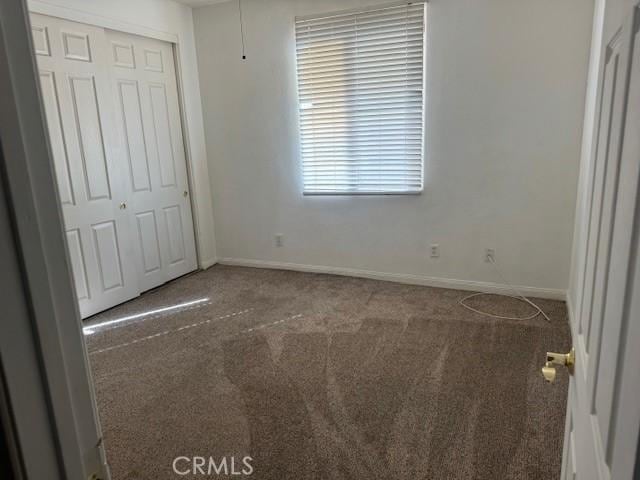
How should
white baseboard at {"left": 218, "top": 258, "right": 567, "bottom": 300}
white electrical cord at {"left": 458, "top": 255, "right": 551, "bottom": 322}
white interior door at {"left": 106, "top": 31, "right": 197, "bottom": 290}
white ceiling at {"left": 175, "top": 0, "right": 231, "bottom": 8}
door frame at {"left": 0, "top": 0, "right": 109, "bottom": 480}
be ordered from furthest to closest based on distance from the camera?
white ceiling at {"left": 175, "top": 0, "right": 231, "bottom": 8}
white interior door at {"left": 106, "top": 31, "right": 197, "bottom": 290}
white baseboard at {"left": 218, "top": 258, "right": 567, "bottom": 300}
white electrical cord at {"left": 458, "top": 255, "right": 551, "bottom": 322}
door frame at {"left": 0, "top": 0, "right": 109, "bottom": 480}

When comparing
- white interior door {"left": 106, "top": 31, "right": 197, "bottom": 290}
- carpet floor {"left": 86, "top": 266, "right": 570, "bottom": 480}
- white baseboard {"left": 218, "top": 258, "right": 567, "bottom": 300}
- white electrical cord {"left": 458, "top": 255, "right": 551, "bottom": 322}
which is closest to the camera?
carpet floor {"left": 86, "top": 266, "right": 570, "bottom": 480}

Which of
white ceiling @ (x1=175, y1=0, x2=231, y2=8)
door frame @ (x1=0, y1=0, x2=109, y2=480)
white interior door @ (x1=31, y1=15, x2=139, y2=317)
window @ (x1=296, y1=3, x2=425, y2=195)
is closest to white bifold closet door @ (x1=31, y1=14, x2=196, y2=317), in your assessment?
white interior door @ (x1=31, y1=15, x2=139, y2=317)

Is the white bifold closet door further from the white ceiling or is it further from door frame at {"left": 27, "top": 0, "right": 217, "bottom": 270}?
the white ceiling

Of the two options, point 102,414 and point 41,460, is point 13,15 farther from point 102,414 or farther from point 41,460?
point 102,414

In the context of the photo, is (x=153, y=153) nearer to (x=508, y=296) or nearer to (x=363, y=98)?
(x=363, y=98)

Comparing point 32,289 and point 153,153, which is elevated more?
point 153,153

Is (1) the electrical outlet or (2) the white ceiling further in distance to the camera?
(2) the white ceiling

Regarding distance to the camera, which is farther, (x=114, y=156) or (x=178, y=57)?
(x=178, y=57)

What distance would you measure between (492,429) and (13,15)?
2.33 m

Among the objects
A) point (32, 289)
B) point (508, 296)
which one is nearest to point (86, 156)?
point (32, 289)

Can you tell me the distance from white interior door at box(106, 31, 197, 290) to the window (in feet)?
4.30

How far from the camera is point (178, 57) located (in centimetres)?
432

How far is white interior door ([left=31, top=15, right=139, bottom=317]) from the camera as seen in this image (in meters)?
3.22

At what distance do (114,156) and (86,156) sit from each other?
0.28 m
